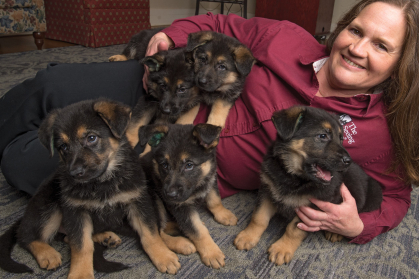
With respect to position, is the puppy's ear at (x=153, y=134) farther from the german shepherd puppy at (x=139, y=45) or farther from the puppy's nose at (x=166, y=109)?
the german shepherd puppy at (x=139, y=45)

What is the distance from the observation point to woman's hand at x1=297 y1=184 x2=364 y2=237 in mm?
2146

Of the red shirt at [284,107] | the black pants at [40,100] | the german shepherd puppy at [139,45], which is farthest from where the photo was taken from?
the german shepherd puppy at [139,45]

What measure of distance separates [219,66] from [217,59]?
0.20 ft

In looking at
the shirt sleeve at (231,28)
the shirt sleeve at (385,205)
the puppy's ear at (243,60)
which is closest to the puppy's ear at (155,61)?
the shirt sleeve at (231,28)

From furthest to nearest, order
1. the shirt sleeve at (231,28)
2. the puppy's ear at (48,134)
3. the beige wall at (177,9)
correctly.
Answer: the beige wall at (177,9)
the shirt sleeve at (231,28)
the puppy's ear at (48,134)

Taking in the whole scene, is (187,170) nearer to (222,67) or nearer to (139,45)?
(222,67)

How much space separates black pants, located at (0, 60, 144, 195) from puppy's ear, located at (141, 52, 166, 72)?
0.42 m

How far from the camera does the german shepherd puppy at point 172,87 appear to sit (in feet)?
8.87

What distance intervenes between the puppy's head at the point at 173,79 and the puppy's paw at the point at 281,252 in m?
1.30

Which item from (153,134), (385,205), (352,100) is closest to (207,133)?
(153,134)

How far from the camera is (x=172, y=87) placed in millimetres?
2721

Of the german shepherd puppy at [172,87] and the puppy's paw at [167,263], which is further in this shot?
the german shepherd puppy at [172,87]

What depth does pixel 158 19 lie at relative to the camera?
1107 centimetres

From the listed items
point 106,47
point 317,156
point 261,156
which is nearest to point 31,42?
point 106,47
